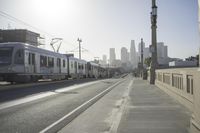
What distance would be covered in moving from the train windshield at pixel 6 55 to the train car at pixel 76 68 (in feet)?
65.3

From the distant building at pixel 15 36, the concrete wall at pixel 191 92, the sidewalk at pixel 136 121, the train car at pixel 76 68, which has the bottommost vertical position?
the sidewalk at pixel 136 121

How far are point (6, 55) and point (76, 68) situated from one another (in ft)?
85.7

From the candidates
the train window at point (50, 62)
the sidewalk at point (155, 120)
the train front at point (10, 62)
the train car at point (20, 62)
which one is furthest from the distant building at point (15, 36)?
the sidewalk at point (155, 120)

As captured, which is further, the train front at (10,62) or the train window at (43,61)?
the train window at (43,61)

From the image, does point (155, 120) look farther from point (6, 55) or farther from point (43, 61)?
point (43, 61)

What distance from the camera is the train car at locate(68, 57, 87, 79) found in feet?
164

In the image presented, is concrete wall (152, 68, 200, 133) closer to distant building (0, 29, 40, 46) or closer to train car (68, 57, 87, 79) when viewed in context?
train car (68, 57, 87, 79)

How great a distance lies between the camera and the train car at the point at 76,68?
50.1 meters

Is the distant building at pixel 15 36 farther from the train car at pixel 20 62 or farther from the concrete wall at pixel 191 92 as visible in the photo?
the concrete wall at pixel 191 92

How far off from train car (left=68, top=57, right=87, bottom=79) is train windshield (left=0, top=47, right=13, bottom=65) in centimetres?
1991

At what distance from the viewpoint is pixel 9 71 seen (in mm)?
28203

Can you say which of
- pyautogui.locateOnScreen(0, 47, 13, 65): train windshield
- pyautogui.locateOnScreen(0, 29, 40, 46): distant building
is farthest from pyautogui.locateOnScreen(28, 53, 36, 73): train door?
pyautogui.locateOnScreen(0, 29, 40, 46): distant building

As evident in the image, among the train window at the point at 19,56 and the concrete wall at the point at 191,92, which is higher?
the train window at the point at 19,56

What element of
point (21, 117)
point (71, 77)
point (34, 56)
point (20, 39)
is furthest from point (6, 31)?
point (21, 117)
